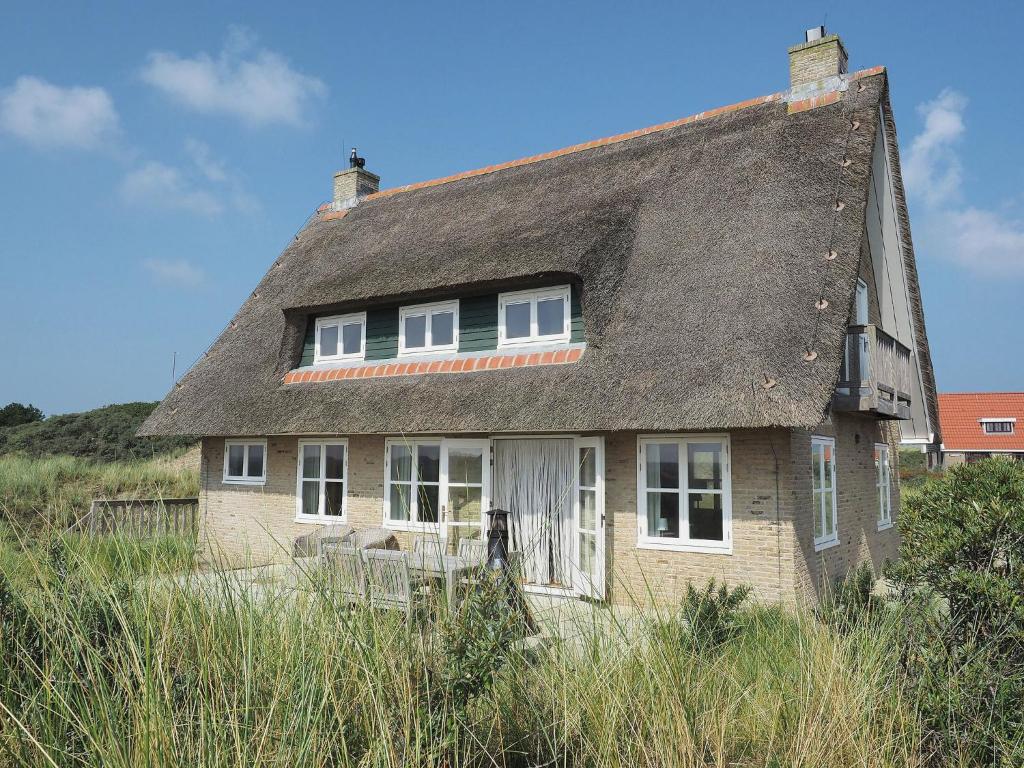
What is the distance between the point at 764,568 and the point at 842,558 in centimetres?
244

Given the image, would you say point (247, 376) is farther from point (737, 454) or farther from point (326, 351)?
point (737, 454)

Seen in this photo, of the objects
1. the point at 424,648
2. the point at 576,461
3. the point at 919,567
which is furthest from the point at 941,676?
the point at 576,461

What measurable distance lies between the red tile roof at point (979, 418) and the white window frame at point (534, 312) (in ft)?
117

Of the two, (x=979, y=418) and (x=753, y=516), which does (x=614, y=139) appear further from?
(x=979, y=418)

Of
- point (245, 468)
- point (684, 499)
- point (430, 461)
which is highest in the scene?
point (430, 461)

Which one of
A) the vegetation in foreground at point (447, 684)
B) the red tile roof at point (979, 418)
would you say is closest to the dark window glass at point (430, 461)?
Answer: the vegetation in foreground at point (447, 684)

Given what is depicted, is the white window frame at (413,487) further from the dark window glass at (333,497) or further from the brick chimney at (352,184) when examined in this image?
the brick chimney at (352,184)

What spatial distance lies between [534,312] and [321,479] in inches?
182

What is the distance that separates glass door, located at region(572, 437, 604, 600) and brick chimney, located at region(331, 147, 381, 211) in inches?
369

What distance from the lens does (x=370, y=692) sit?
9.82 feet

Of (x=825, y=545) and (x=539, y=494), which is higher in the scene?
(x=539, y=494)

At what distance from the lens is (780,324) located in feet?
29.2

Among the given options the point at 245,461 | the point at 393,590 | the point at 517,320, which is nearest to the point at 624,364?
the point at 517,320

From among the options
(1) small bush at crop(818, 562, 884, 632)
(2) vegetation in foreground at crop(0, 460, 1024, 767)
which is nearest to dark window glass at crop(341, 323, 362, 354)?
(1) small bush at crop(818, 562, 884, 632)
